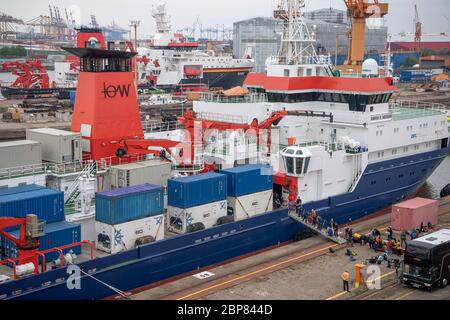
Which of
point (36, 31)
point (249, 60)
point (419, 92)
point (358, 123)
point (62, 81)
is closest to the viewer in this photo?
point (358, 123)

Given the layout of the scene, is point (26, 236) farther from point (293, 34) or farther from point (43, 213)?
point (293, 34)

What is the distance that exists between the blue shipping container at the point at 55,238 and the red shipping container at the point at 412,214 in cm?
1484

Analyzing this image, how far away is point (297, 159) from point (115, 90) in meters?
8.53

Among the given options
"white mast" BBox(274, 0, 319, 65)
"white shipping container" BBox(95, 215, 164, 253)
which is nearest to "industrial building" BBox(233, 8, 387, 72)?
"white mast" BBox(274, 0, 319, 65)

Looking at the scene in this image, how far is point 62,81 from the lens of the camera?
85.4 m

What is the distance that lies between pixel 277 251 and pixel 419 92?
8363 cm

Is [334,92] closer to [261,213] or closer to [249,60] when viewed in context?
[261,213]

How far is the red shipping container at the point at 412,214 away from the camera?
26594mm

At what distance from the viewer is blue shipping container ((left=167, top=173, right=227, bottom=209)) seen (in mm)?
22062

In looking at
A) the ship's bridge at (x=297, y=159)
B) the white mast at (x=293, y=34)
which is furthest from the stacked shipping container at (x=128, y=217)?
the white mast at (x=293, y=34)

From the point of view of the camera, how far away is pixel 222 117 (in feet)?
105

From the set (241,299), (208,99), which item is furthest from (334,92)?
(241,299)

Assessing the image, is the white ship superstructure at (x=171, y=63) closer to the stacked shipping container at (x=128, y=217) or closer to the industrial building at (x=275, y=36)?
the industrial building at (x=275, y=36)

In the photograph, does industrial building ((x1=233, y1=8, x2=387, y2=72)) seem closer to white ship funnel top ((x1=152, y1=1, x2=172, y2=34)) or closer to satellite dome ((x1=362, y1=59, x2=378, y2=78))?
white ship funnel top ((x1=152, y1=1, x2=172, y2=34))
